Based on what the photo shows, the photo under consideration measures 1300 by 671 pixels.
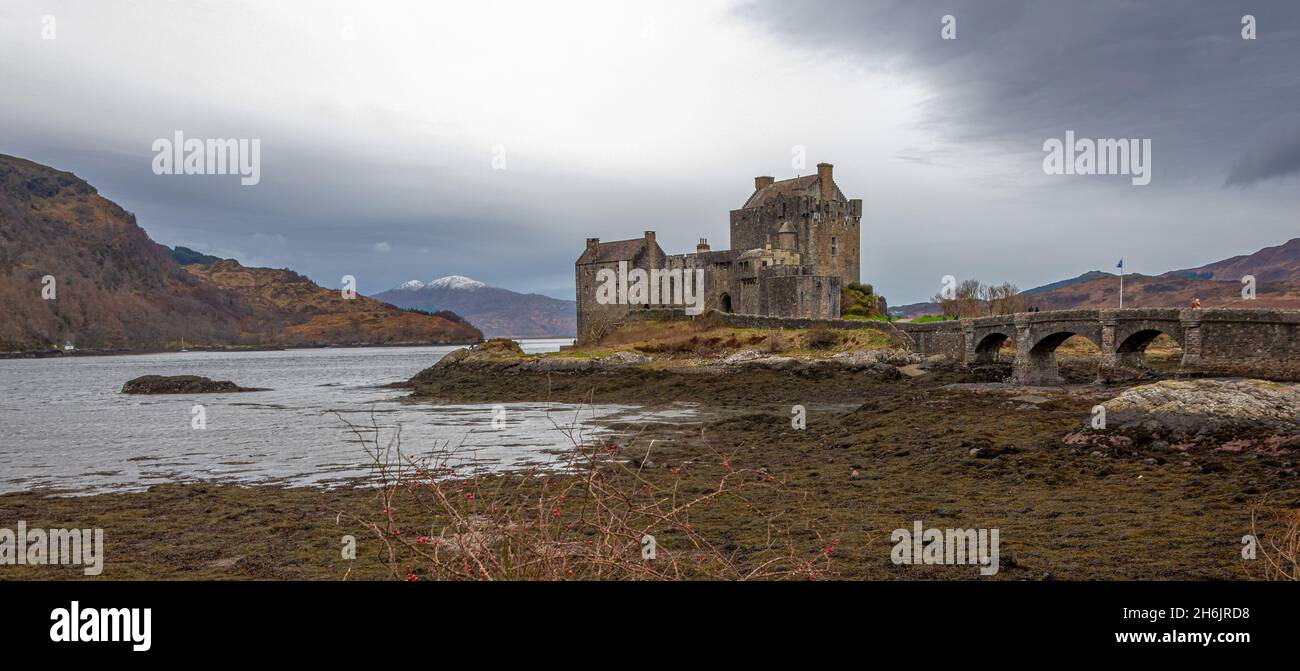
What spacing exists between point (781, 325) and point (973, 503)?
39.1 m

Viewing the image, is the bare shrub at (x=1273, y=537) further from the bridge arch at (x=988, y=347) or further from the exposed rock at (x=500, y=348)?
the exposed rock at (x=500, y=348)

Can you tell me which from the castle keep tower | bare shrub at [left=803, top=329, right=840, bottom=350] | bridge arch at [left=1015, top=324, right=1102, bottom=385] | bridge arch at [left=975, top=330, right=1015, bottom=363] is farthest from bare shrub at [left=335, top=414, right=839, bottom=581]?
the castle keep tower

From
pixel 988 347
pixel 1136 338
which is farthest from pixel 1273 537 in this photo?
pixel 988 347

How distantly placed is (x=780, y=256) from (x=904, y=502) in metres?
46.4

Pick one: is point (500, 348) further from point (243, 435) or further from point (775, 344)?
point (243, 435)

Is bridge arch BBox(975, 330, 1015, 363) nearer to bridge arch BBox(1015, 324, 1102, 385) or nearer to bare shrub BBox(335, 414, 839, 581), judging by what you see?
bridge arch BBox(1015, 324, 1102, 385)

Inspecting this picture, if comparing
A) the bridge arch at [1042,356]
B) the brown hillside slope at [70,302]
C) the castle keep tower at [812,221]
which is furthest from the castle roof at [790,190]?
the brown hillside slope at [70,302]

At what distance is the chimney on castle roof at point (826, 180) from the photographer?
6075cm

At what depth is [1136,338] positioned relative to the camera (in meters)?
34.4

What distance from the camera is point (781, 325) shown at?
51.9 metres

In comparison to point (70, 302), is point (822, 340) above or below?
below

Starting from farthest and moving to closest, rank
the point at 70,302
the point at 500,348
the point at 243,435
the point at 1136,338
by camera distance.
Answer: the point at 70,302 < the point at 500,348 < the point at 1136,338 < the point at 243,435
